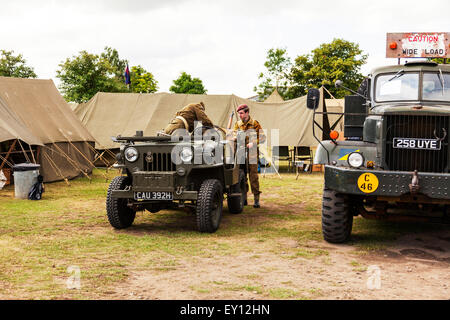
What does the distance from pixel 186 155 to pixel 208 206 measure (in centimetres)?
73

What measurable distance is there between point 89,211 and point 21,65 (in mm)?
36948

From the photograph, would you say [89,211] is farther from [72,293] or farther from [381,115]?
[381,115]

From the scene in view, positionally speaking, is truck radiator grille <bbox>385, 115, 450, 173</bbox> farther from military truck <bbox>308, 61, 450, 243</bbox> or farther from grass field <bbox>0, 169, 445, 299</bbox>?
grass field <bbox>0, 169, 445, 299</bbox>

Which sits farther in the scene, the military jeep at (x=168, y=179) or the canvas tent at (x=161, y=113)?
the canvas tent at (x=161, y=113)

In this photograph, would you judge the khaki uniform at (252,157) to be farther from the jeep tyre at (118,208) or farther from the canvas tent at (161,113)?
the canvas tent at (161,113)

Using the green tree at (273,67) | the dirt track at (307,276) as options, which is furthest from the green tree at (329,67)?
the dirt track at (307,276)

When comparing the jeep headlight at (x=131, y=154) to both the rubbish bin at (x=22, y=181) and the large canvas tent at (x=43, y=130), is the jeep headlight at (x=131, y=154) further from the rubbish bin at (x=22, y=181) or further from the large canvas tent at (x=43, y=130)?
the large canvas tent at (x=43, y=130)

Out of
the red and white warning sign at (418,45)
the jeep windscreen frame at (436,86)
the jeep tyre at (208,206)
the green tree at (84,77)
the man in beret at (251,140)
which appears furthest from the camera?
the green tree at (84,77)

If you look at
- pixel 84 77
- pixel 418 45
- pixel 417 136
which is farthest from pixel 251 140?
pixel 84 77

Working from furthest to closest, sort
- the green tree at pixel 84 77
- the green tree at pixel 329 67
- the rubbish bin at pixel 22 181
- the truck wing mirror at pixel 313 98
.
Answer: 1. the green tree at pixel 329 67
2. the green tree at pixel 84 77
3. the rubbish bin at pixel 22 181
4. the truck wing mirror at pixel 313 98

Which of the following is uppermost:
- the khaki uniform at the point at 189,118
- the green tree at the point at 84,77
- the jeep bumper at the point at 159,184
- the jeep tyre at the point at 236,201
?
the green tree at the point at 84,77

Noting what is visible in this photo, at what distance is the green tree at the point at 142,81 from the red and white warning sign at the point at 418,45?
4575 centimetres

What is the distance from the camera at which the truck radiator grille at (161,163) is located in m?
6.22

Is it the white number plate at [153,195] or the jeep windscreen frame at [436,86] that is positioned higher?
the jeep windscreen frame at [436,86]
